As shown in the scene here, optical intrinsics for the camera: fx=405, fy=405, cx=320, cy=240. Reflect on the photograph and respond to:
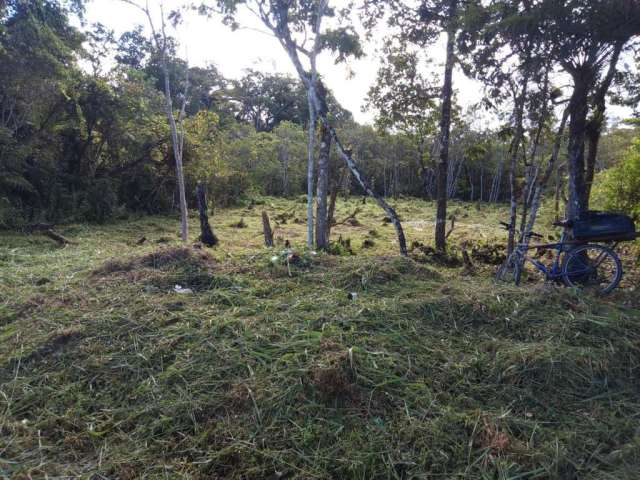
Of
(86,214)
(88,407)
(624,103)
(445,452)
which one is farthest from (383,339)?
(86,214)

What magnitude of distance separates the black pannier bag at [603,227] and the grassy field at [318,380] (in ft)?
2.18

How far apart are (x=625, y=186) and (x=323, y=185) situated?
4.51 metres

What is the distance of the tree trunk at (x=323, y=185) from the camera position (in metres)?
6.93

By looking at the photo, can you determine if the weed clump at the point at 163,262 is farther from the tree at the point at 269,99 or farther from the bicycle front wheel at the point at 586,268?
the tree at the point at 269,99

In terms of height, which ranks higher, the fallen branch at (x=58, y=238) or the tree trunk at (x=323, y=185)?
the tree trunk at (x=323, y=185)

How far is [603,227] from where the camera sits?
4.07 m

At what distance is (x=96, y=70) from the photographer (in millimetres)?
11562

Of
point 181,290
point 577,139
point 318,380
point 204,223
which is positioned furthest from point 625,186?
point 204,223

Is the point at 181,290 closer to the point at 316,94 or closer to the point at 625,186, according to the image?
the point at 316,94

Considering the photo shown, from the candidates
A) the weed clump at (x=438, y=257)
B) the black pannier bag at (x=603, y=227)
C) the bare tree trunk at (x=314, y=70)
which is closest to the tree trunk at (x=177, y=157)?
the bare tree trunk at (x=314, y=70)

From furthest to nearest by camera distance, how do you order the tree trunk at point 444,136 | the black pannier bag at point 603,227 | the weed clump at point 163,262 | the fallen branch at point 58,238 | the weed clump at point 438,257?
1. the fallen branch at point 58,238
2. the tree trunk at point 444,136
3. the weed clump at point 438,257
4. the weed clump at point 163,262
5. the black pannier bag at point 603,227

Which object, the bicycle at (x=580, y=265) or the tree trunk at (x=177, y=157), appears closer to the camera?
the bicycle at (x=580, y=265)

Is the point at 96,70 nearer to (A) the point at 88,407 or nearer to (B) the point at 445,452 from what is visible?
(A) the point at 88,407

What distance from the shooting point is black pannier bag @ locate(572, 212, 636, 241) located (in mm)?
3986
